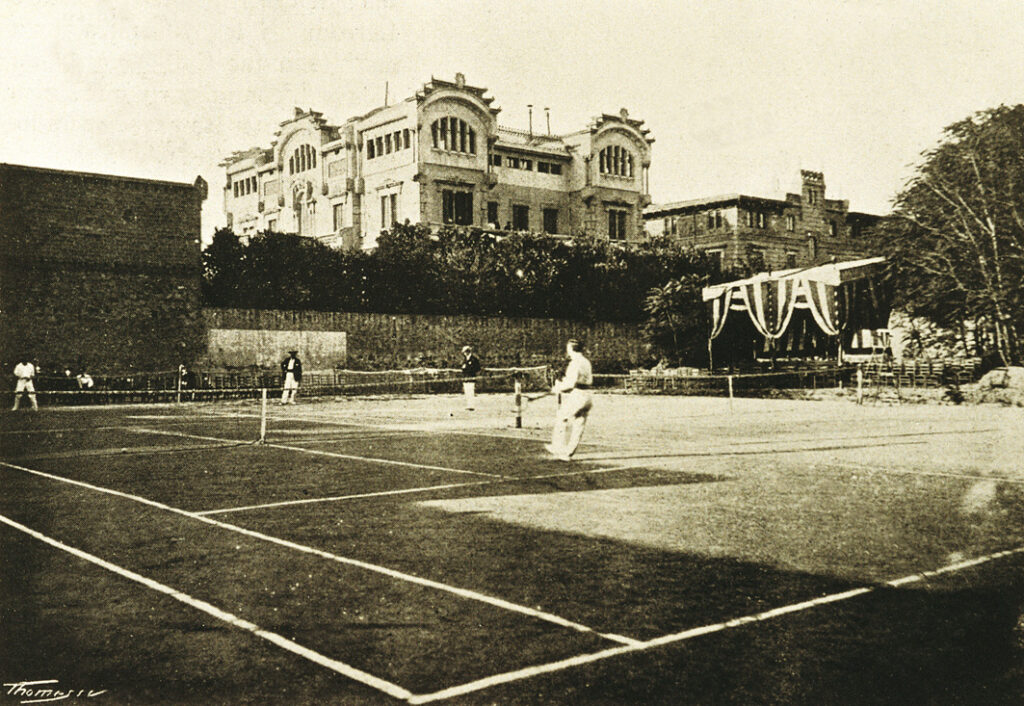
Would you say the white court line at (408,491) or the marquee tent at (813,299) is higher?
the marquee tent at (813,299)

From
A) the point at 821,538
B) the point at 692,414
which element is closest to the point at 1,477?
the point at 821,538

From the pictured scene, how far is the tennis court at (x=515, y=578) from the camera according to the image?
4.05 metres

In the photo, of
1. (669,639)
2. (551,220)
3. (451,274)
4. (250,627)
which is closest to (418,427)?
(250,627)

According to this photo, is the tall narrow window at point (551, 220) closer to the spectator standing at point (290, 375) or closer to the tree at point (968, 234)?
the tree at point (968, 234)

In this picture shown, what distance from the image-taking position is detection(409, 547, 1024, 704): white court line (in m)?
3.90

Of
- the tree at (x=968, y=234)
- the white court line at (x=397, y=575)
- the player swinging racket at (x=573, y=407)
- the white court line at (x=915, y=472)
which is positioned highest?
the tree at (x=968, y=234)

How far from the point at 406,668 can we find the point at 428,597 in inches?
45.8

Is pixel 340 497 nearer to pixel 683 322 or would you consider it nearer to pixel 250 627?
pixel 250 627

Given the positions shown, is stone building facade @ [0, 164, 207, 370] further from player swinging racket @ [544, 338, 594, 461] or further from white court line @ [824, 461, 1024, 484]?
white court line @ [824, 461, 1024, 484]

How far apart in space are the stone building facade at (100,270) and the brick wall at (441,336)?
1.65 m

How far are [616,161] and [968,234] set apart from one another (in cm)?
3831

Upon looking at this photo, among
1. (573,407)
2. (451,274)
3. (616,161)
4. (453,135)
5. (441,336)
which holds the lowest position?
(573,407)

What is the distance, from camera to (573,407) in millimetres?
12258
